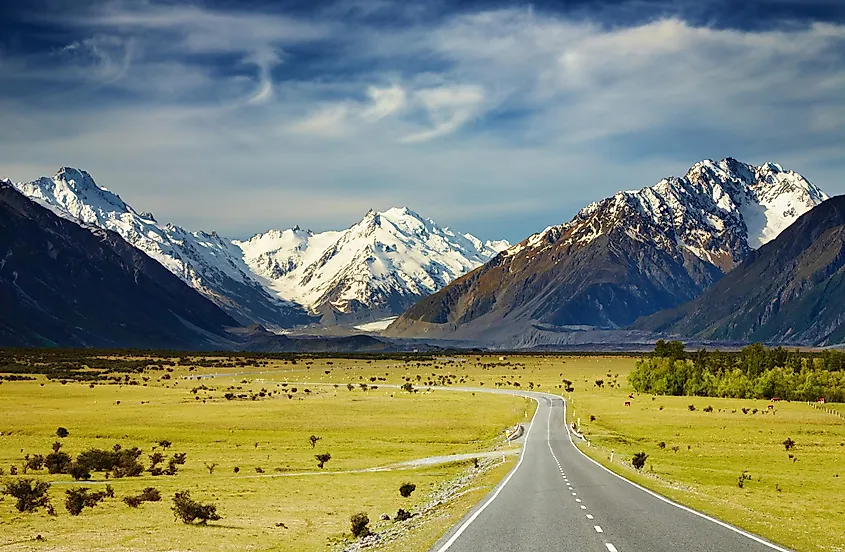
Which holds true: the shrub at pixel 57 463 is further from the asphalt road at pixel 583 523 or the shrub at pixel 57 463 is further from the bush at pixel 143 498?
the asphalt road at pixel 583 523

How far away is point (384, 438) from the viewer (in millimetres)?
83438

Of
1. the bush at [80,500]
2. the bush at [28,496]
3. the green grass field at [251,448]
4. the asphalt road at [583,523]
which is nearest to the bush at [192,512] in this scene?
the green grass field at [251,448]

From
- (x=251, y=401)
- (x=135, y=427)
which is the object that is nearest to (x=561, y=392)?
(x=251, y=401)

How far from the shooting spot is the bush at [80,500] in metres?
38.0

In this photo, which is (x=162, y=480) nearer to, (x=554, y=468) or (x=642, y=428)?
(x=554, y=468)

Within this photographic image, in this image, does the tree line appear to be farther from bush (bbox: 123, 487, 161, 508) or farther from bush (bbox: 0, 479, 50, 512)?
bush (bbox: 0, 479, 50, 512)

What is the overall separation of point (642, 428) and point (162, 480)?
5887 centimetres

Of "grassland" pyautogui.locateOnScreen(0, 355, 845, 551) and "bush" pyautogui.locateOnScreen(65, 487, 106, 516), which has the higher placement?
"bush" pyautogui.locateOnScreen(65, 487, 106, 516)

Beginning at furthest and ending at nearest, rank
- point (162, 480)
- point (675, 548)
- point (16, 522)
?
point (162, 480), point (16, 522), point (675, 548)

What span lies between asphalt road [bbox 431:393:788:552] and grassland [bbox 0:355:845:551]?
1317mm

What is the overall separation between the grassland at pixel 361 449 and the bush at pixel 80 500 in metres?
0.61

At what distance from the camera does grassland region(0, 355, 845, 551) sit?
34.0m

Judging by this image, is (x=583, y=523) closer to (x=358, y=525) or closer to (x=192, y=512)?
(x=358, y=525)

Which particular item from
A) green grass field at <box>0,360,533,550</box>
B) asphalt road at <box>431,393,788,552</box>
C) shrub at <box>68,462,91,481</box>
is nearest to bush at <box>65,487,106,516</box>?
green grass field at <box>0,360,533,550</box>
